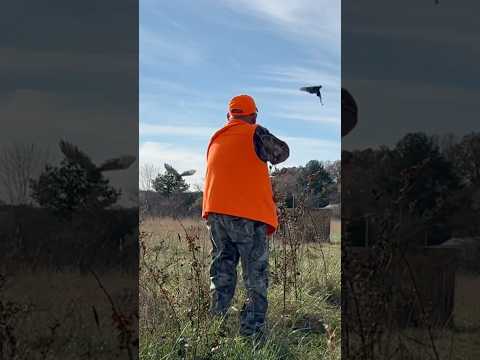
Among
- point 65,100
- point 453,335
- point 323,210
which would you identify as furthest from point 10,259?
point 323,210

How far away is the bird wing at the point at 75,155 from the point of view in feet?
7.94

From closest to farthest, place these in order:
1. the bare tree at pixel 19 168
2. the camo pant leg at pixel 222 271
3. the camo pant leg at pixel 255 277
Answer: the bare tree at pixel 19 168 → the camo pant leg at pixel 255 277 → the camo pant leg at pixel 222 271

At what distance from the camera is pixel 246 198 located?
4156 millimetres

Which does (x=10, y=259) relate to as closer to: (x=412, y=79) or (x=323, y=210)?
(x=412, y=79)

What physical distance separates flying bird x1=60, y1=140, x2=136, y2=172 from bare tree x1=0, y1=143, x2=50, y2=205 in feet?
0.25

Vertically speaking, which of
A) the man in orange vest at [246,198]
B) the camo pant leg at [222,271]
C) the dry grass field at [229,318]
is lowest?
the dry grass field at [229,318]

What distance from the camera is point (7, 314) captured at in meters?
2.44

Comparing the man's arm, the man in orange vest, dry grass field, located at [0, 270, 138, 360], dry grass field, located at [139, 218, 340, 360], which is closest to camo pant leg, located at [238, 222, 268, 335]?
the man in orange vest

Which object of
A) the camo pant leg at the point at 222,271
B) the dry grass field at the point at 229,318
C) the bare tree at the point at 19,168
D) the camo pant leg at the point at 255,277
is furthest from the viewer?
the camo pant leg at the point at 222,271

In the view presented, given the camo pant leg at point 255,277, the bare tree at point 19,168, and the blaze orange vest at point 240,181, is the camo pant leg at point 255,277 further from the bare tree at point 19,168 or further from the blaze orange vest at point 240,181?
the bare tree at point 19,168

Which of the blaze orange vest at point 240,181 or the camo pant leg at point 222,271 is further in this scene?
the camo pant leg at point 222,271

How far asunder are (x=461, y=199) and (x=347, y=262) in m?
0.53

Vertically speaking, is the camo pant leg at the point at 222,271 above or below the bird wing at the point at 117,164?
below

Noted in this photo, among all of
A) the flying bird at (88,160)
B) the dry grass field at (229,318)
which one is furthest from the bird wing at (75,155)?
the dry grass field at (229,318)
